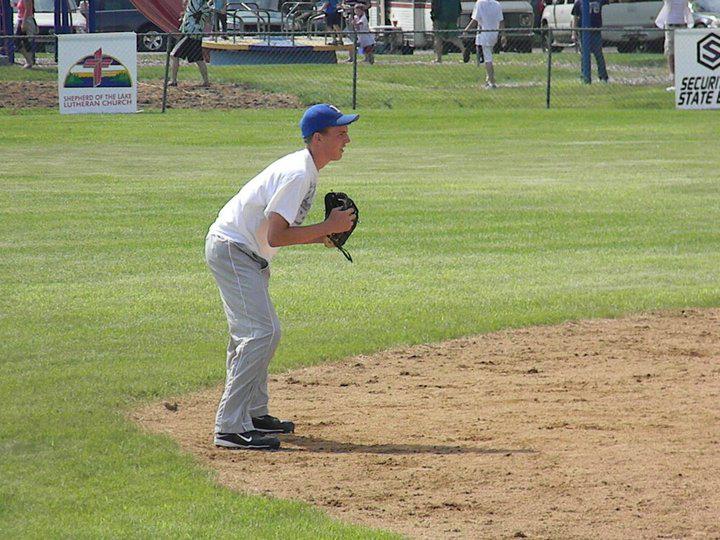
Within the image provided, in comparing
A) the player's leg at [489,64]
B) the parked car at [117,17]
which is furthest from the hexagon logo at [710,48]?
the parked car at [117,17]

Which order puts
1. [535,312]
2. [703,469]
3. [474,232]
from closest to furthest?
[703,469]
[535,312]
[474,232]

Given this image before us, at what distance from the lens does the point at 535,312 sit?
10.8m

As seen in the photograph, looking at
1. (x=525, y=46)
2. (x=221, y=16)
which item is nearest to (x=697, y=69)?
(x=525, y=46)

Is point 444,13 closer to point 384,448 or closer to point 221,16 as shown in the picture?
point 221,16

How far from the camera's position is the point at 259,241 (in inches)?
273

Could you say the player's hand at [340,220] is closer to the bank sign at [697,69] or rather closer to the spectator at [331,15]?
the bank sign at [697,69]

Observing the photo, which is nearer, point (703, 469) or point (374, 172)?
point (703, 469)

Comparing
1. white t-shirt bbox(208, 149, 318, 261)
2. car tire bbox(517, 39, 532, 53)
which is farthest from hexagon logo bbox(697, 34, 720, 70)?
white t-shirt bbox(208, 149, 318, 261)

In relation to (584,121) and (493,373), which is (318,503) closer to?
(493,373)

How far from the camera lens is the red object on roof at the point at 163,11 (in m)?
39.0

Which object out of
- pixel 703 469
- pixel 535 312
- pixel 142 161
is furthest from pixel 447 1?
Result: pixel 703 469

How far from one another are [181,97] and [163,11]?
11.3 m

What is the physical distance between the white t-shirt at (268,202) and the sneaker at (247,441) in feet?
3.06

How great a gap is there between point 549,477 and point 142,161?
14916 millimetres
